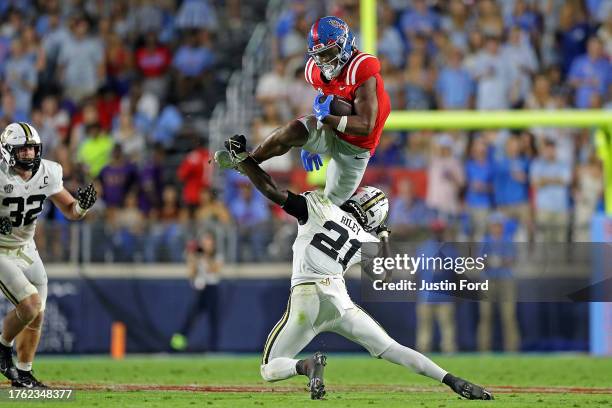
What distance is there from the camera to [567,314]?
1377cm

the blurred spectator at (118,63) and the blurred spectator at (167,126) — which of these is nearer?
the blurred spectator at (167,126)

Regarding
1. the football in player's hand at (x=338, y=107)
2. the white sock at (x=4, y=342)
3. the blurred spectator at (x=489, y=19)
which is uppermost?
the blurred spectator at (x=489, y=19)

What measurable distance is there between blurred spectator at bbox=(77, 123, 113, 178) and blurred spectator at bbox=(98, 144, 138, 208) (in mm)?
156

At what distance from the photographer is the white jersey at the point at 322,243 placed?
25.4 ft

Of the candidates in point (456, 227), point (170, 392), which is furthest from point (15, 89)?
point (170, 392)

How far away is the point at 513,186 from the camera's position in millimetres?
13930

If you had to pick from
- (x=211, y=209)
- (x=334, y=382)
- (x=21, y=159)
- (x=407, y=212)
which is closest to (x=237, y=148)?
(x=21, y=159)

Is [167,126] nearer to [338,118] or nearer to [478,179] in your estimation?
[478,179]

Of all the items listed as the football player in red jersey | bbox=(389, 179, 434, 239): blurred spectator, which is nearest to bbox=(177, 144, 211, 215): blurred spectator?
bbox=(389, 179, 434, 239): blurred spectator

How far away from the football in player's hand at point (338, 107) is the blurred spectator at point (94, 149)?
287 inches

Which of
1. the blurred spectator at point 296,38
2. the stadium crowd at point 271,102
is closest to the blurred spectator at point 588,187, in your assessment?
the stadium crowd at point 271,102

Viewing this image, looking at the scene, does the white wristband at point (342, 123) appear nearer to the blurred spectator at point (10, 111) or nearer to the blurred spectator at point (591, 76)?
the blurred spectator at point (591, 76)

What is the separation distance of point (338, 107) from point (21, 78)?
942 cm

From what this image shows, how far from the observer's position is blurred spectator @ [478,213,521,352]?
13.2 meters
